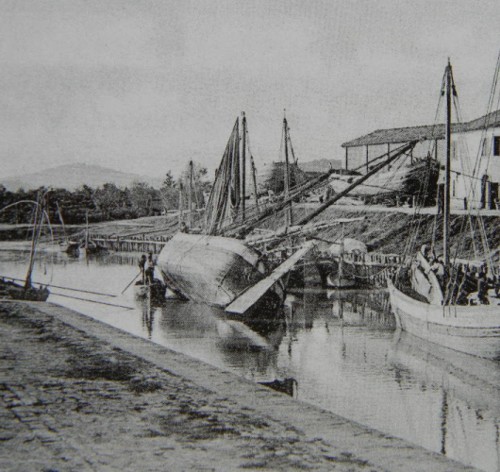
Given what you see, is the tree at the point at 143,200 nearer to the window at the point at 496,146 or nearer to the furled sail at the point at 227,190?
the window at the point at 496,146

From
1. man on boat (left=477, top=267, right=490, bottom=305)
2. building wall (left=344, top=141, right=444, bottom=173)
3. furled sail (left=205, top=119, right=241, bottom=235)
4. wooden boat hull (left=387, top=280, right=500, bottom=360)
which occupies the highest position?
building wall (left=344, top=141, right=444, bottom=173)

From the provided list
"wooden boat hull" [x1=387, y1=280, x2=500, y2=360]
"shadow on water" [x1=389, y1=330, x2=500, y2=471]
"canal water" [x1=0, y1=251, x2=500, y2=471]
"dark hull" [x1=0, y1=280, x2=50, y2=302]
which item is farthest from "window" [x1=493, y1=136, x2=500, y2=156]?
"dark hull" [x1=0, y1=280, x2=50, y2=302]

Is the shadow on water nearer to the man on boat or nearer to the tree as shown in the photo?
the man on boat

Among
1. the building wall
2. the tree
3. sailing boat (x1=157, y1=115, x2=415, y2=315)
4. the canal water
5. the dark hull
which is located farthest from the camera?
the tree

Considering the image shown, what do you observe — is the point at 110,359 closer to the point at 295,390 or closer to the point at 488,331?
the point at 295,390

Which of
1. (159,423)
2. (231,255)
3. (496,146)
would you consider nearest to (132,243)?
(496,146)

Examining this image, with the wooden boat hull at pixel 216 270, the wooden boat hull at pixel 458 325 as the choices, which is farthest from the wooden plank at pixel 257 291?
the wooden boat hull at pixel 458 325
